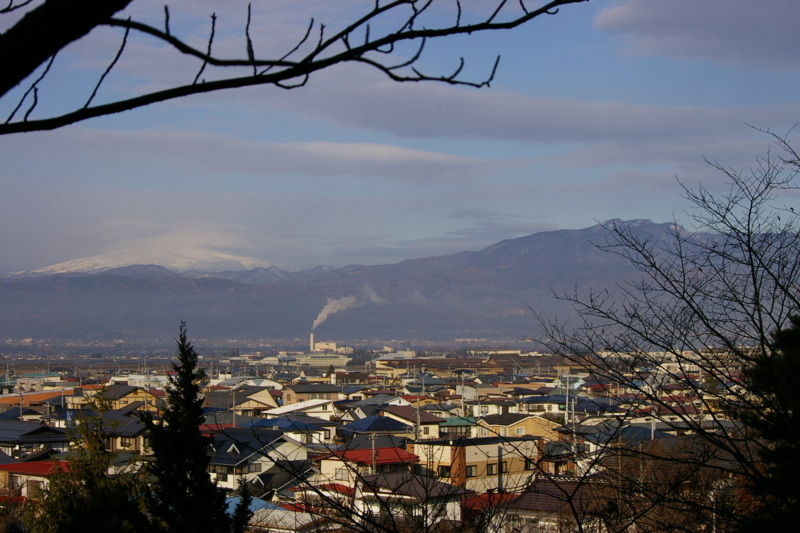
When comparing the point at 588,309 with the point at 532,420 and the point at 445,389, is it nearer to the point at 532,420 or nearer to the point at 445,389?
the point at 532,420

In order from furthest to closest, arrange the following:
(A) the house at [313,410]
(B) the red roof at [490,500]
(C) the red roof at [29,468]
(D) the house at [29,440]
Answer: (A) the house at [313,410], (D) the house at [29,440], (C) the red roof at [29,468], (B) the red roof at [490,500]

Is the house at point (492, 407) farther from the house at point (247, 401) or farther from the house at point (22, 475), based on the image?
the house at point (22, 475)

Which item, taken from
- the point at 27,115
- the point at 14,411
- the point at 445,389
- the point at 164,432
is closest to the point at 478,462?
the point at 164,432

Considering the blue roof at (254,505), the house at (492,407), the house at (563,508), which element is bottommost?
the house at (492,407)

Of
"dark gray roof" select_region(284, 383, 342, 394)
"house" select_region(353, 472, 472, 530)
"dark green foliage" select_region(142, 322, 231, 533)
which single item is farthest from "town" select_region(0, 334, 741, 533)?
"dark green foliage" select_region(142, 322, 231, 533)

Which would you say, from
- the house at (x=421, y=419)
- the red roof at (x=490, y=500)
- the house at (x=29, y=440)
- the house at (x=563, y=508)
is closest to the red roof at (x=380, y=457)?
the red roof at (x=490, y=500)

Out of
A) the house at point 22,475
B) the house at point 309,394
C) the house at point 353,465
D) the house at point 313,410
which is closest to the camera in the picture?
the house at point 353,465
